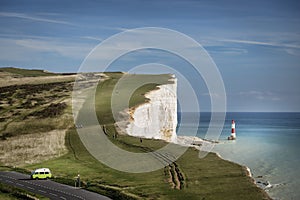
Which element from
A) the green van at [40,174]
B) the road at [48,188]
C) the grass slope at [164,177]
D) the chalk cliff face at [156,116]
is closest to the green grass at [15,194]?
the road at [48,188]

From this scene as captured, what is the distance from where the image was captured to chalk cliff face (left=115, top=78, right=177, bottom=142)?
300 feet

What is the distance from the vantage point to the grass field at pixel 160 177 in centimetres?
4116

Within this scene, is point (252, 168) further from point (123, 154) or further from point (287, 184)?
point (123, 154)

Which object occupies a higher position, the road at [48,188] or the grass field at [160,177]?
the grass field at [160,177]

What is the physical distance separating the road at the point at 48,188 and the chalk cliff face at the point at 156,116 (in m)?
33.0

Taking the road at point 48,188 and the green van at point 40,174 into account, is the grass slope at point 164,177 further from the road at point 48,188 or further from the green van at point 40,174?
the road at point 48,188

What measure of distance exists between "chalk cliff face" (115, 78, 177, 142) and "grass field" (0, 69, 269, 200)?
18352 mm

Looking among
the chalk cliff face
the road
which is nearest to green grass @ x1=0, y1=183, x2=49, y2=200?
the road

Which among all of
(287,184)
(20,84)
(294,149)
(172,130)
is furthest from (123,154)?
(20,84)

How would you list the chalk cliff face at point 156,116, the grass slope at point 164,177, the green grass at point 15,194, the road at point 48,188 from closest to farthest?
the green grass at point 15,194 < the road at point 48,188 < the grass slope at point 164,177 < the chalk cliff face at point 156,116

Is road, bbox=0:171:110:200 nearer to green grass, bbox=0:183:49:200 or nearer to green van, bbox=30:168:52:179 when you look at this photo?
green van, bbox=30:168:52:179

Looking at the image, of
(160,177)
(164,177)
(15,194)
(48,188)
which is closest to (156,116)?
(160,177)

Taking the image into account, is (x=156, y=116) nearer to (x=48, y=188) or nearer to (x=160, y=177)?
(x=160, y=177)

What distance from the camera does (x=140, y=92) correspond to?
11238cm
